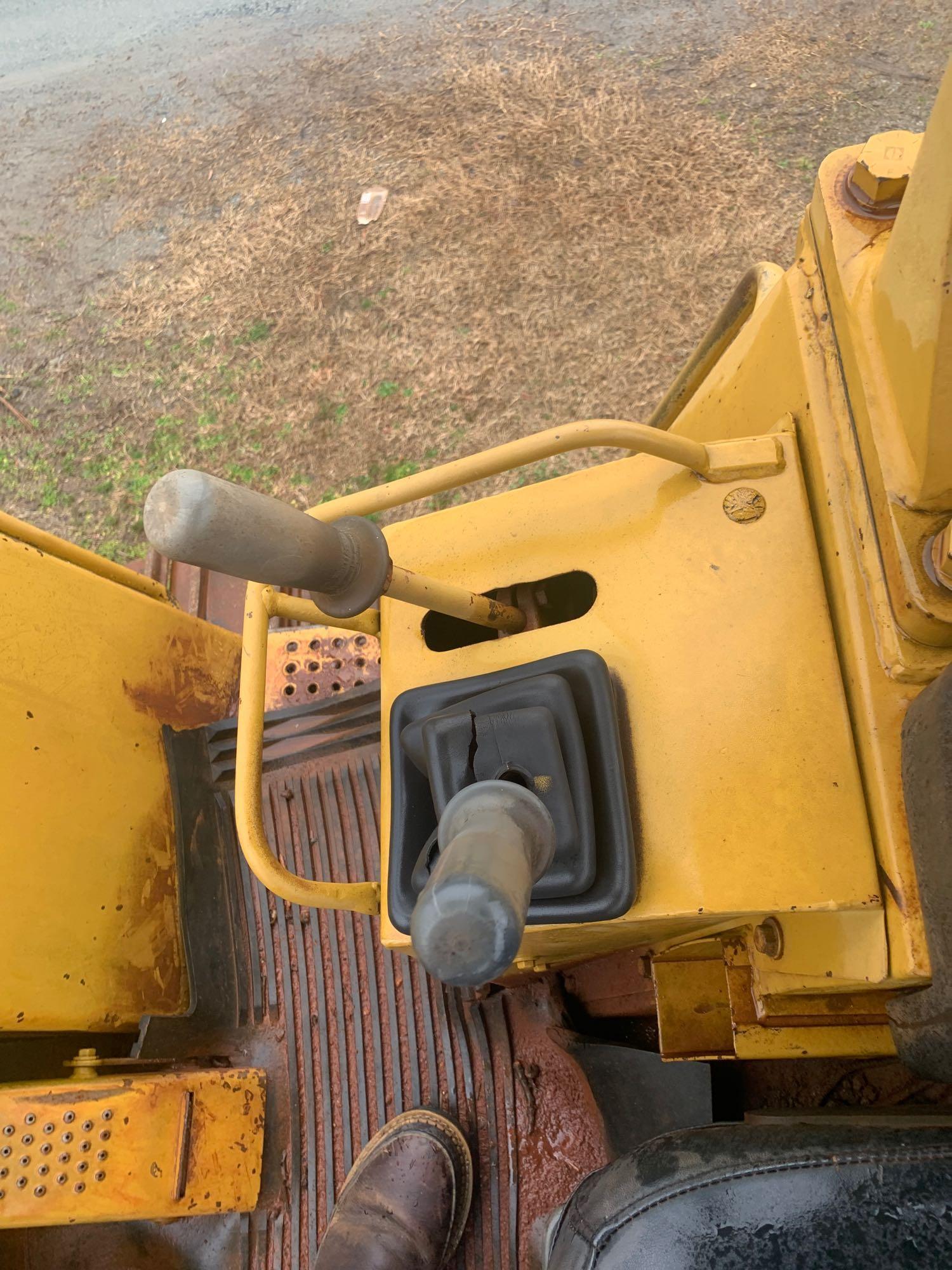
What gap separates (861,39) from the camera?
2744 millimetres

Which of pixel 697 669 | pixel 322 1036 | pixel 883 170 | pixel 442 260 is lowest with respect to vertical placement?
pixel 322 1036

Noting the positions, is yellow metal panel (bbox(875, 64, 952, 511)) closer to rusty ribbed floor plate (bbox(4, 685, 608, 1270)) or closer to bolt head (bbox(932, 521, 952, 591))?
bolt head (bbox(932, 521, 952, 591))

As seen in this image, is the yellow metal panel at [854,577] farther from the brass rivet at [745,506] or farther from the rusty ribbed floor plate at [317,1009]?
the rusty ribbed floor plate at [317,1009]

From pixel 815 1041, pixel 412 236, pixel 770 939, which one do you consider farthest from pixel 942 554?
pixel 412 236

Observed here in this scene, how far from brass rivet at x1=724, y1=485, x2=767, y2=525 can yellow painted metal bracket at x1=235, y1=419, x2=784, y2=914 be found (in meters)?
0.03

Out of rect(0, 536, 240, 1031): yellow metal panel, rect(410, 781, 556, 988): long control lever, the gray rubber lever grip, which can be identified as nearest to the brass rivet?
the gray rubber lever grip

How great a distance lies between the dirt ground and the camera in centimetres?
256

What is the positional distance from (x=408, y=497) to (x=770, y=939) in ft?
2.64

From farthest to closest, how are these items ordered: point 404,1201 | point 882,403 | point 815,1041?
1. point 404,1201
2. point 815,1041
3. point 882,403

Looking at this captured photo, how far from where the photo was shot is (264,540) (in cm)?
82

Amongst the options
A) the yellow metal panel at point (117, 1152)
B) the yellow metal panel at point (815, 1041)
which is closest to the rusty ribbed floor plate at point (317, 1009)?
the yellow metal panel at point (117, 1152)

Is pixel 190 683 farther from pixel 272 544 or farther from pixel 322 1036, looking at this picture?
pixel 272 544

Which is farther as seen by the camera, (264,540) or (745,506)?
(745,506)

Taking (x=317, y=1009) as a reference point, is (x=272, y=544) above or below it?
above
